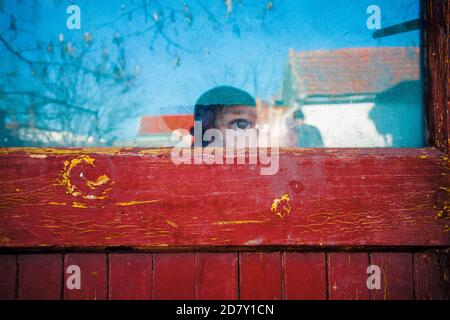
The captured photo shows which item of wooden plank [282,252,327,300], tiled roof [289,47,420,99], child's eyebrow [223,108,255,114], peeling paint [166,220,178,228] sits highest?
tiled roof [289,47,420,99]

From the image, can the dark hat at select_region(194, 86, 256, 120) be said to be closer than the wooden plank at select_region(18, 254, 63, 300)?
No

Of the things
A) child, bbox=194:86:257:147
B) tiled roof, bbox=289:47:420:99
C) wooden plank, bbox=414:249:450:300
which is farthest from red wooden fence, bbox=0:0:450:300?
child, bbox=194:86:257:147

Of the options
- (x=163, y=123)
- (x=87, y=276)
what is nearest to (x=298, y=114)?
(x=163, y=123)

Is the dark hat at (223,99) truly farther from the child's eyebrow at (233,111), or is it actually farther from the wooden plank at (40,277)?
the wooden plank at (40,277)

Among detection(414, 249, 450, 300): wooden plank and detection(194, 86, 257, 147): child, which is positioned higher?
detection(194, 86, 257, 147): child

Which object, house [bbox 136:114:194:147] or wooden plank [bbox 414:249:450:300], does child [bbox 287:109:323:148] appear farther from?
wooden plank [bbox 414:249:450:300]

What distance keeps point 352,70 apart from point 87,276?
112 centimetres

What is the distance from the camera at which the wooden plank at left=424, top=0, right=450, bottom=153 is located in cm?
86

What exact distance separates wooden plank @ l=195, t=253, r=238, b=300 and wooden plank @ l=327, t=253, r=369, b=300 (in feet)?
1.00

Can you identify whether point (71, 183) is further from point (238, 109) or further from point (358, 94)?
point (358, 94)

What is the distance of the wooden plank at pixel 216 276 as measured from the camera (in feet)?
2.89

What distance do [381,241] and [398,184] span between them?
0.58 ft

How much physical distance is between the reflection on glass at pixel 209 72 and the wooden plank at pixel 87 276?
1.24 ft

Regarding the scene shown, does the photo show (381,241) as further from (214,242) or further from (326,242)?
(214,242)
